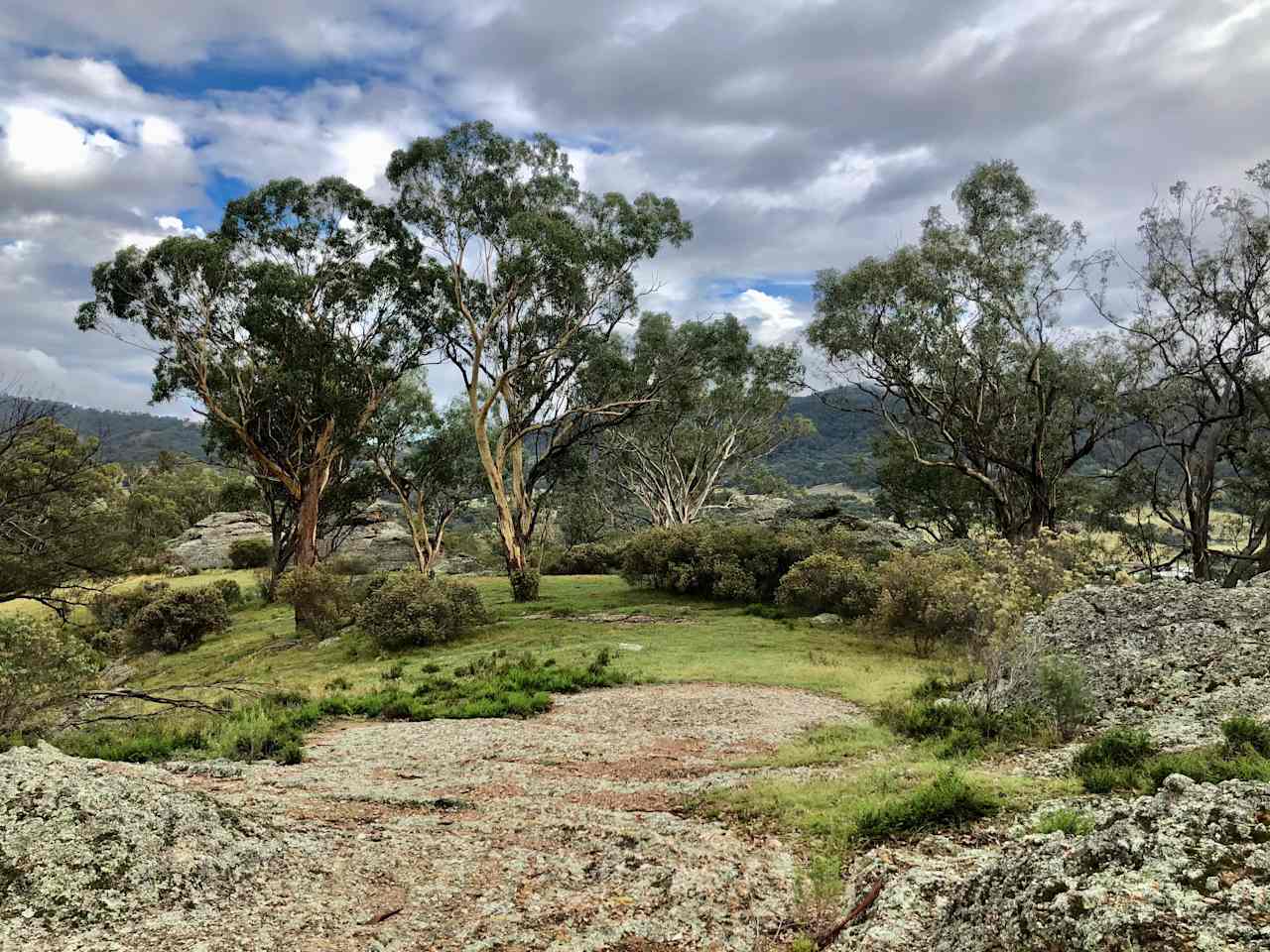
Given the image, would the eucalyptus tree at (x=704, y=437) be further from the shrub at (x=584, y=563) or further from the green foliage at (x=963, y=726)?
the green foliage at (x=963, y=726)

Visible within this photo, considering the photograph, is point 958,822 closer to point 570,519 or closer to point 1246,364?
point 1246,364

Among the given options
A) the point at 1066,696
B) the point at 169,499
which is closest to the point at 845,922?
the point at 1066,696

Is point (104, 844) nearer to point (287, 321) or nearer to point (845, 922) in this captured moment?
point (845, 922)

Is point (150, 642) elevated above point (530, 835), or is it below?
below

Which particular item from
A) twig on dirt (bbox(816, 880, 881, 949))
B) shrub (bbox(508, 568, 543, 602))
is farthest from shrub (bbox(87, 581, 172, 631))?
twig on dirt (bbox(816, 880, 881, 949))

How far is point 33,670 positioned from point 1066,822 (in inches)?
670

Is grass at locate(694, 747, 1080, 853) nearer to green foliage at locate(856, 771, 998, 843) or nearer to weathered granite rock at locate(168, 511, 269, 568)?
green foliage at locate(856, 771, 998, 843)

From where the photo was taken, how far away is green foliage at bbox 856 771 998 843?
21.5 feet

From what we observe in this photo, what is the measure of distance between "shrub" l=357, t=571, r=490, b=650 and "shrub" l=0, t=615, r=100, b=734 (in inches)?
321

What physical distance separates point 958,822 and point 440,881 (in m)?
4.60

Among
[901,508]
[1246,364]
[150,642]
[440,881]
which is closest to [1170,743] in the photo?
[440,881]

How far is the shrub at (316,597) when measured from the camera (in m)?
27.3

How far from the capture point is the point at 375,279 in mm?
31031

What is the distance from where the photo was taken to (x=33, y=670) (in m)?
13.7
